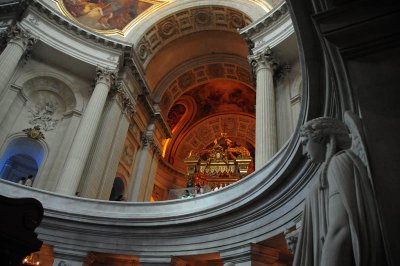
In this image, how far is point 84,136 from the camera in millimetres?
13922

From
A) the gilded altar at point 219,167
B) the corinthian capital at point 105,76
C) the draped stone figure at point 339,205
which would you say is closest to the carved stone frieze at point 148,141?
the gilded altar at point 219,167

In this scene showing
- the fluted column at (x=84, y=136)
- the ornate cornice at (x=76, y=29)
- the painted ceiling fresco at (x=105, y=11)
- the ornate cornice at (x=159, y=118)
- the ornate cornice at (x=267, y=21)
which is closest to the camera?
the fluted column at (x=84, y=136)

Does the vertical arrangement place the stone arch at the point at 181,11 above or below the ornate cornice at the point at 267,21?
above

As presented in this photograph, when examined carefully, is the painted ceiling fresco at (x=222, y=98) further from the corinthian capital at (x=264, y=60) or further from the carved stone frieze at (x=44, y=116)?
the carved stone frieze at (x=44, y=116)

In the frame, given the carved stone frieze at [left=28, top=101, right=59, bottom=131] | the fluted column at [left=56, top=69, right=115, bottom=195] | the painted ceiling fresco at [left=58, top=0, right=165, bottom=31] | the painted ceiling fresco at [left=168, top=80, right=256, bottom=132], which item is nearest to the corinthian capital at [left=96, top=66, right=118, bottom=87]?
the fluted column at [left=56, top=69, right=115, bottom=195]

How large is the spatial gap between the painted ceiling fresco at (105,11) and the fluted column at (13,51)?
347 centimetres

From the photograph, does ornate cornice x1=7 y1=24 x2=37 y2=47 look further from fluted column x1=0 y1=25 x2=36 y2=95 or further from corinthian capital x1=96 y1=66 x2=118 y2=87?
corinthian capital x1=96 y1=66 x2=118 y2=87

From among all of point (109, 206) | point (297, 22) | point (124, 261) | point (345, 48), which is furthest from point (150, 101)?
point (345, 48)

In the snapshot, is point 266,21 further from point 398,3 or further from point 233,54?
point 398,3

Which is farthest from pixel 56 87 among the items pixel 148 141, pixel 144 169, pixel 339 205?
pixel 339 205

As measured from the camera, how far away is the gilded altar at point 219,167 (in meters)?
21.1

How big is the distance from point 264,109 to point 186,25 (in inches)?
367

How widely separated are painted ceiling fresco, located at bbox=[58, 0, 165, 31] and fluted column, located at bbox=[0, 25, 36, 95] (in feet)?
11.4

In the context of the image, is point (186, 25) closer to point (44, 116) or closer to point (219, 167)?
point (219, 167)
